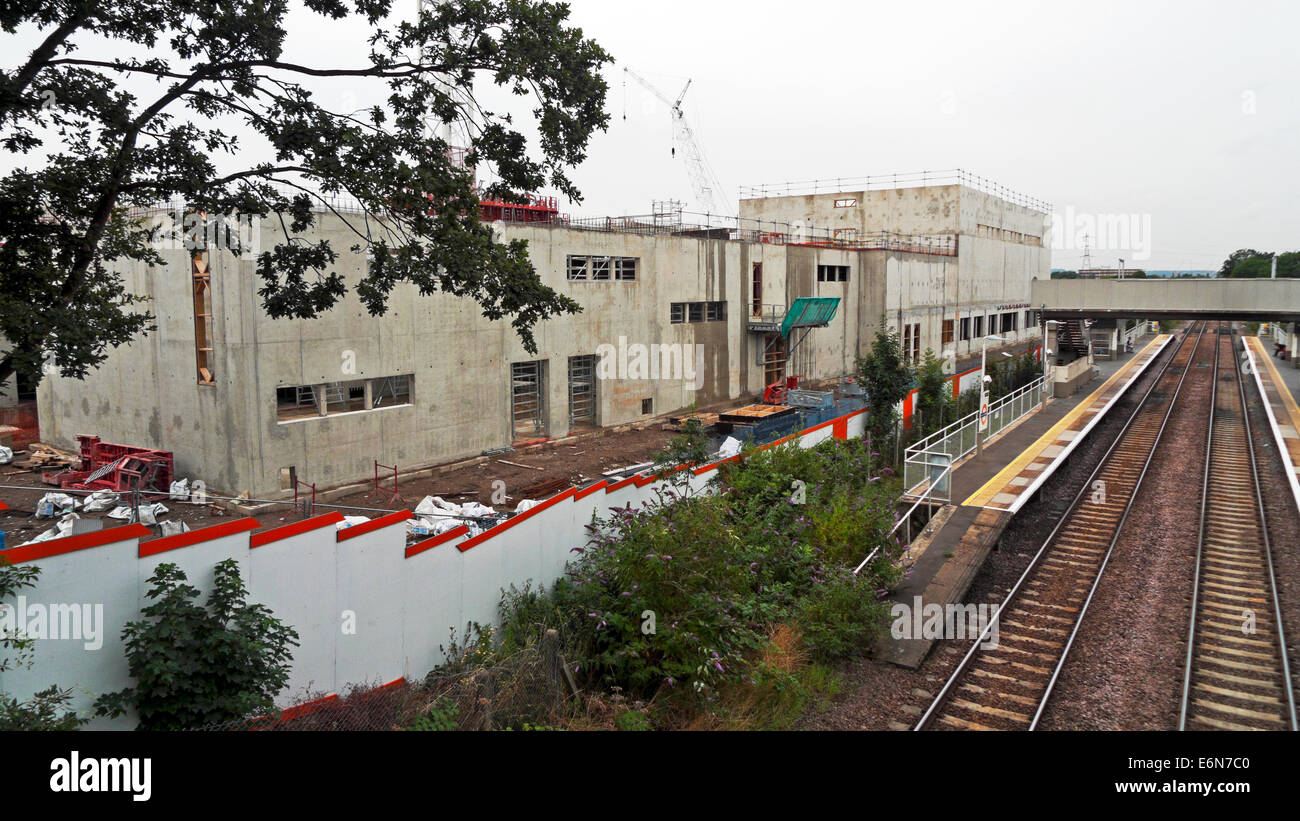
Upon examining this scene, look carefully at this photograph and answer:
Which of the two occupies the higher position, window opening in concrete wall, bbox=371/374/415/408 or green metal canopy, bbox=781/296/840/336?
green metal canopy, bbox=781/296/840/336

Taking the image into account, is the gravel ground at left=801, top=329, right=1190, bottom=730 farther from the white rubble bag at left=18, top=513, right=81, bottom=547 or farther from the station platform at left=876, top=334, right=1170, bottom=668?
the white rubble bag at left=18, top=513, right=81, bottom=547

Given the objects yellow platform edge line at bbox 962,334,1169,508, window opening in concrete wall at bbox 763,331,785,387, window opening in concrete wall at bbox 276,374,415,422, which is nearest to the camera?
window opening in concrete wall at bbox 276,374,415,422

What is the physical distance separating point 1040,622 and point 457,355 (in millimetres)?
14556

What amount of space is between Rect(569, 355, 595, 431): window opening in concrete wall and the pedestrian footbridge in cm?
2777

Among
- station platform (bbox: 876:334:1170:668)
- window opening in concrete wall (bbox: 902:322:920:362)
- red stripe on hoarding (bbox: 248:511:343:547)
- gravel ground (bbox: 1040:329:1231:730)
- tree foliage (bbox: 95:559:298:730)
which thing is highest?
window opening in concrete wall (bbox: 902:322:920:362)

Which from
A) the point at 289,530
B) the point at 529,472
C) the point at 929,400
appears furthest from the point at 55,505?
the point at 929,400

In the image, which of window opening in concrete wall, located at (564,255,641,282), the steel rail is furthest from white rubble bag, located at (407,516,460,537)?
window opening in concrete wall, located at (564,255,641,282)

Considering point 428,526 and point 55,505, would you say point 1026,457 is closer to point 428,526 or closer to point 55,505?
point 428,526

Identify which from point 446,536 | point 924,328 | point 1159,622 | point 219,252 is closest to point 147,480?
point 219,252

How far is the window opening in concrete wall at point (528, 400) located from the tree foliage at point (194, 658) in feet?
52.1

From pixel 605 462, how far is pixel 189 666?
52.3 feet

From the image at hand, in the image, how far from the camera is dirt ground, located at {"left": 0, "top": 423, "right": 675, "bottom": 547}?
1597cm

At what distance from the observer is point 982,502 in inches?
755

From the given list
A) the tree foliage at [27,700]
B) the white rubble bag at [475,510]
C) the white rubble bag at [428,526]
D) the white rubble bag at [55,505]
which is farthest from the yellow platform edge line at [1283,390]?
the white rubble bag at [55,505]
